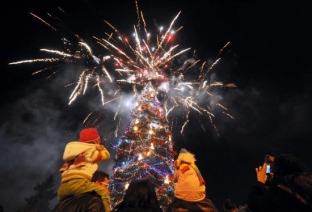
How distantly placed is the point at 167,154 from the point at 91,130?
13.0 m

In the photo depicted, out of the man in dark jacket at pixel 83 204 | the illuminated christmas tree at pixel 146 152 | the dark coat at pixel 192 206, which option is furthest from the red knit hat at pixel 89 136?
the illuminated christmas tree at pixel 146 152

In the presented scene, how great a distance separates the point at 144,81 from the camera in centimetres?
1848

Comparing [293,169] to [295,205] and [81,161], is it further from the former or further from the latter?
[81,161]

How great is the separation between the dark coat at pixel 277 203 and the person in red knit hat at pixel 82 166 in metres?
2.13

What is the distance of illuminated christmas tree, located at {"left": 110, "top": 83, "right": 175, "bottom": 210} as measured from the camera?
14.9 m

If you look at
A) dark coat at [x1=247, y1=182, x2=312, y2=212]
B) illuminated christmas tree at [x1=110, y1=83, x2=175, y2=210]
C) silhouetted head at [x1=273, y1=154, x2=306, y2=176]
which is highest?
illuminated christmas tree at [x1=110, y1=83, x2=175, y2=210]

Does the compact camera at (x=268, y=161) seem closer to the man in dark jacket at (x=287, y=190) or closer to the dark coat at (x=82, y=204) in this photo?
the man in dark jacket at (x=287, y=190)

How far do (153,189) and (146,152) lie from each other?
12.6 meters

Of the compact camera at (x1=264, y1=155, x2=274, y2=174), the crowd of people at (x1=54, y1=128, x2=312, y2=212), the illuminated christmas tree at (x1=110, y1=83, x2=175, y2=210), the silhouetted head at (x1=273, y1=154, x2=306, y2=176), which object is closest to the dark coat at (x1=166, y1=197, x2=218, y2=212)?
the crowd of people at (x1=54, y1=128, x2=312, y2=212)

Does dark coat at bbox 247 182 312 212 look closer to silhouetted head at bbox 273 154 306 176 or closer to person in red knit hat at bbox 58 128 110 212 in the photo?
silhouetted head at bbox 273 154 306 176

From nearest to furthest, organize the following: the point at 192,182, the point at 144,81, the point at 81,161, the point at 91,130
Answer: the point at 81,161 < the point at 91,130 < the point at 192,182 < the point at 144,81

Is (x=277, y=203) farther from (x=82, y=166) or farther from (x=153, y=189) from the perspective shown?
(x=82, y=166)

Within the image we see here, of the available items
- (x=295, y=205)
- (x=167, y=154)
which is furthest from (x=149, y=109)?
(x=295, y=205)

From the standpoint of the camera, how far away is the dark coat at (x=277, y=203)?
2.67 metres
